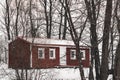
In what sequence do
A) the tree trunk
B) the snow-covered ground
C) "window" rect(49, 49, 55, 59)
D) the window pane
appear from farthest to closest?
1. "window" rect(49, 49, 55, 59)
2. the window pane
3. the snow-covered ground
4. the tree trunk

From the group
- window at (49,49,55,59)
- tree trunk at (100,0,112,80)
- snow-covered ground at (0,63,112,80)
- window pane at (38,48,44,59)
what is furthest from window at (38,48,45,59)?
tree trunk at (100,0,112,80)

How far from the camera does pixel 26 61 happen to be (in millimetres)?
16750

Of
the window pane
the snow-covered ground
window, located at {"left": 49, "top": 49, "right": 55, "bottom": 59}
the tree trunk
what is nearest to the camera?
the tree trunk

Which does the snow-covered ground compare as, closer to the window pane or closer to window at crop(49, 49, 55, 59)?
the window pane

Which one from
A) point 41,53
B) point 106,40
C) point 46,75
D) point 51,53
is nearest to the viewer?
point 106,40

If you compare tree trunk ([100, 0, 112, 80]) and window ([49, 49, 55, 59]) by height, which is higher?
tree trunk ([100, 0, 112, 80])

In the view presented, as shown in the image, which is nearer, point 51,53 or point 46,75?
point 46,75

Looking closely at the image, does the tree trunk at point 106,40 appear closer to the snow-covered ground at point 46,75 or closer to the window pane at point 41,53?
the snow-covered ground at point 46,75

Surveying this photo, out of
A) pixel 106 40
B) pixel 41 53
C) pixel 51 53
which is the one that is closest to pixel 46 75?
pixel 106 40

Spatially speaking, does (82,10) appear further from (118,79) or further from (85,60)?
(85,60)

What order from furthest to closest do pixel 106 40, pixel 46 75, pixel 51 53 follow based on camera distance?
pixel 51 53 < pixel 46 75 < pixel 106 40

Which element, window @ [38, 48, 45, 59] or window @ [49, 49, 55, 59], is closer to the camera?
window @ [38, 48, 45, 59]

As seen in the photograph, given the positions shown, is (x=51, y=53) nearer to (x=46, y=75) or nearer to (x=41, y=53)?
(x=41, y=53)

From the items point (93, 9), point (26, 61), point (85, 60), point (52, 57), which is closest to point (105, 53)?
point (93, 9)
